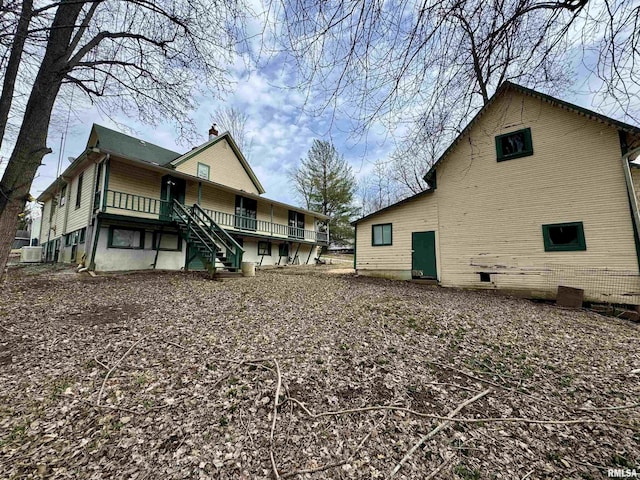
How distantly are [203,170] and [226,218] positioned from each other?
315 centimetres

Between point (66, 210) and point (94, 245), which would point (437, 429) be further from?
point (66, 210)

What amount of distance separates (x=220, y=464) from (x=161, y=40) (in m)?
7.38

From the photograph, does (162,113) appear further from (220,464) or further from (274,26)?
(220,464)

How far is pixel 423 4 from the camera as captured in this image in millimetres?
2293

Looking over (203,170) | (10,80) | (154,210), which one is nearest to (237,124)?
(203,170)

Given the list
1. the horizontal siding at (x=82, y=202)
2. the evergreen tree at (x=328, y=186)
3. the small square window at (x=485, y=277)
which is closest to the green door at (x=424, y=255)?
the small square window at (x=485, y=277)

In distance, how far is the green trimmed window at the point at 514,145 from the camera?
28.1ft

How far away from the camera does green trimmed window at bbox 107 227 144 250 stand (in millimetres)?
10414

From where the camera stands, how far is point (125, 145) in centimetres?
1288

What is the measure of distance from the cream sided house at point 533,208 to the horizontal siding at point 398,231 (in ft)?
0.18

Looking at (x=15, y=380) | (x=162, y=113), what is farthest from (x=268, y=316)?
(x=162, y=113)

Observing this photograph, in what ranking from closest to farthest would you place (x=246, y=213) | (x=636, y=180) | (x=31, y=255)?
(x=636, y=180)
(x=31, y=255)
(x=246, y=213)

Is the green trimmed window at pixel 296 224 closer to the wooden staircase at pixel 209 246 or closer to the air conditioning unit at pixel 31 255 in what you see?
the wooden staircase at pixel 209 246

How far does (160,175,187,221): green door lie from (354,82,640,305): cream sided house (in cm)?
1075
